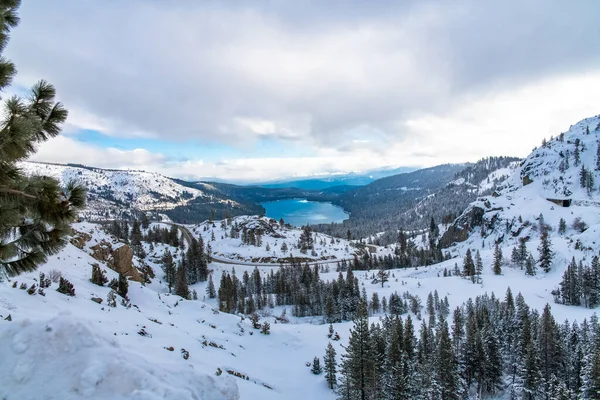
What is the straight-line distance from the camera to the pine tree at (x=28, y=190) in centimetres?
600

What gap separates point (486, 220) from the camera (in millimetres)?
160250

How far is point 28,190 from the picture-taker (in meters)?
6.61

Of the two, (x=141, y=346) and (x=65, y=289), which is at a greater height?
(x=65, y=289)

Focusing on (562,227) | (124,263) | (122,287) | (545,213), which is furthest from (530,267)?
(122,287)

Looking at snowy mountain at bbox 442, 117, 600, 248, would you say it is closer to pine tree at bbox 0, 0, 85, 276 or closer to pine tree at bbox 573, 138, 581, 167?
pine tree at bbox 573, 138, 581, 167

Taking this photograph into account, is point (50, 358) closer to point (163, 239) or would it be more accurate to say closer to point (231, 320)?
point (231, 320)

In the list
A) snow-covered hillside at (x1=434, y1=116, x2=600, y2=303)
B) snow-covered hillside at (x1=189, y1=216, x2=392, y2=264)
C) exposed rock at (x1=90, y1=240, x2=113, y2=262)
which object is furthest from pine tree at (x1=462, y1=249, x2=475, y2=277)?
exposed rock at (x1=90, y1=240, x2=113, y2=262)

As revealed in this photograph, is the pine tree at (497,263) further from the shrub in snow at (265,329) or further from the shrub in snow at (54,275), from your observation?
the shrub in snow at (54,275)

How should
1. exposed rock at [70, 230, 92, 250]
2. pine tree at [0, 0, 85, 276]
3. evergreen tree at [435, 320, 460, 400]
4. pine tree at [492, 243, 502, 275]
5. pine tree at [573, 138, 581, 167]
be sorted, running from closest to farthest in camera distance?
pine tree at [0, 0, 85, 276] → evergreen tree at [435, 320, 460, 400] → exposed rock at [70, 230, 92, 250] → pine tree at [492, 243, 502, 275] → pine tree at [573, 138, 581, 167]

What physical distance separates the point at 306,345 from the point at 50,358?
98.9ft

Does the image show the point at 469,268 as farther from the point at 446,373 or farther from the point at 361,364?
the point at 361,364

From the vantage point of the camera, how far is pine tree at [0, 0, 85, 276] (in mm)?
6004

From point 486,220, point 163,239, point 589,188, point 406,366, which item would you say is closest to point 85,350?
point 406,366

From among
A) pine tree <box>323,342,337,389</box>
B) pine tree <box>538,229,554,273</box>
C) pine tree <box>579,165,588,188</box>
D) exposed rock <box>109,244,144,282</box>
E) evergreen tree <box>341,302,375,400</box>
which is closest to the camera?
evergreen tree <box>341,302,375,400</box>
